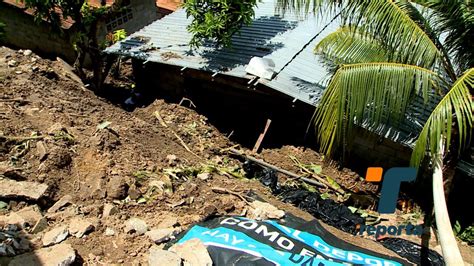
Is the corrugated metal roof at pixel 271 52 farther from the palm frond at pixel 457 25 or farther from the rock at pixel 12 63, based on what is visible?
the rock at pixel 12 63

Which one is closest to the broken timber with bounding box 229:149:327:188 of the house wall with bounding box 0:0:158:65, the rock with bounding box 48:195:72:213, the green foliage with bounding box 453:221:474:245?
the green foliage with bounding box 453:221:474:245

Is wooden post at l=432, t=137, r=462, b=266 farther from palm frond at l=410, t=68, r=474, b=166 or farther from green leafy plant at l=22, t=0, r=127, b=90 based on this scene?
green leafy plant at l=22, t=0, r=127, b=90

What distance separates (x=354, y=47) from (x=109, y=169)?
14.8ft

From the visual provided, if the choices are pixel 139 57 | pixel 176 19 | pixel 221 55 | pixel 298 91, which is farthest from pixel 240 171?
pixel 176 19

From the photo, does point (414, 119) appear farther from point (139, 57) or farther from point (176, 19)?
point (176, 19)

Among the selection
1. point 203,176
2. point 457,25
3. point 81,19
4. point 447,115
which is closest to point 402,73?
point 447,115

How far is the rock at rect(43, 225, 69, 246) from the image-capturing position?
5.55m

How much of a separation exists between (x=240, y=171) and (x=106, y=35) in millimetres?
8210

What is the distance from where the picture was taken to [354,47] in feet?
23.0

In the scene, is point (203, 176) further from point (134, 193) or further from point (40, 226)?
point (40, 226)

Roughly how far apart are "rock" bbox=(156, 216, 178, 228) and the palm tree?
247cm

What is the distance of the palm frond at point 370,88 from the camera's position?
19.4ft

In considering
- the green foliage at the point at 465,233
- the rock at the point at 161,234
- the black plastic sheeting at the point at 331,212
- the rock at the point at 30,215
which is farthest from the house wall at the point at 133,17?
the green foliage at the point at 465,233

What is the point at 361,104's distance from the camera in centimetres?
594
